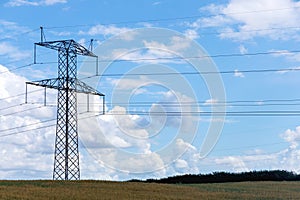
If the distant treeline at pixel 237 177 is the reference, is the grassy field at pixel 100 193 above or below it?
above

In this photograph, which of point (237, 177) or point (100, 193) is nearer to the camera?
point (100, 193)

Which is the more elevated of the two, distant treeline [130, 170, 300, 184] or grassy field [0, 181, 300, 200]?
grassy field [0, 181, 300, 200]

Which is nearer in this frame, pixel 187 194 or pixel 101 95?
pixel 187 194

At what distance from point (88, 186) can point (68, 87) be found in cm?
1005

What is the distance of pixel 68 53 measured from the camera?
64188mm

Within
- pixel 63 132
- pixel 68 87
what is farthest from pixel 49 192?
pixel 68 87

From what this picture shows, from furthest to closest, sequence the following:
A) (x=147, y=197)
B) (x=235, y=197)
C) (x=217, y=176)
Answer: (x=217, y=176) → (x=235, y=197) → (x=147, y=197)

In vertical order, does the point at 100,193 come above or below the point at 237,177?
above

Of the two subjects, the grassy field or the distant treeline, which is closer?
the grassy field

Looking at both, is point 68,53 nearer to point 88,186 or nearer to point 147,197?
point 88,186

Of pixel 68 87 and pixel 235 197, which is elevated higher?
pixel 68 87

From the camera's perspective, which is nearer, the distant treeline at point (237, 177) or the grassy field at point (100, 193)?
the grassy field at point (100, 193)

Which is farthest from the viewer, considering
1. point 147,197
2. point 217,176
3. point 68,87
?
point 217,176

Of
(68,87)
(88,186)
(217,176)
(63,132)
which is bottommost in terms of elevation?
(217,176)
